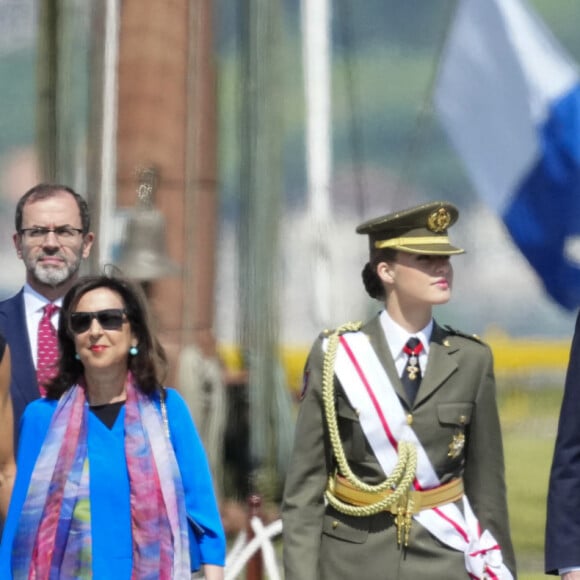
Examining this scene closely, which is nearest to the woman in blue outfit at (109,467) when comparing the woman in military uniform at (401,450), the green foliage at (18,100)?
the woman in military uniform at (401,450)

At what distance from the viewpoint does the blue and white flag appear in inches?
255

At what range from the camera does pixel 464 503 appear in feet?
12.1

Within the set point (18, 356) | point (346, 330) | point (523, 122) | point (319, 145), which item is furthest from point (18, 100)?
point (346, 330)

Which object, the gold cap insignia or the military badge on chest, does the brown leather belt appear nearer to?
the military badge on chest

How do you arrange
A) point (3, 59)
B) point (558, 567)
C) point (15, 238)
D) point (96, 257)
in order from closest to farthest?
point (558, 567), point (15, 238), point (96, 257), point (3, 59)

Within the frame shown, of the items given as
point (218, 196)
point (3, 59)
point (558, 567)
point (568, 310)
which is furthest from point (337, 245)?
point (558, 567)

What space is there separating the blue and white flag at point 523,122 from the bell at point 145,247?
142 cm

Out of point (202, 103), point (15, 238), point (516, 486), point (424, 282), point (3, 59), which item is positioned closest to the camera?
point (424, 282)

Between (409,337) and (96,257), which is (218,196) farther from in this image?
(409,337)

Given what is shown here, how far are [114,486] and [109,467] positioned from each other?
0.04 m

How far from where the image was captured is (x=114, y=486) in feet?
10.6

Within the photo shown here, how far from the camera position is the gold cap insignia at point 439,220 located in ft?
12.3

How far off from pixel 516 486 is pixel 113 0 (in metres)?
3.16

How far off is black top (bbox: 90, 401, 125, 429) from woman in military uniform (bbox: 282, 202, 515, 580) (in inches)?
21.4
